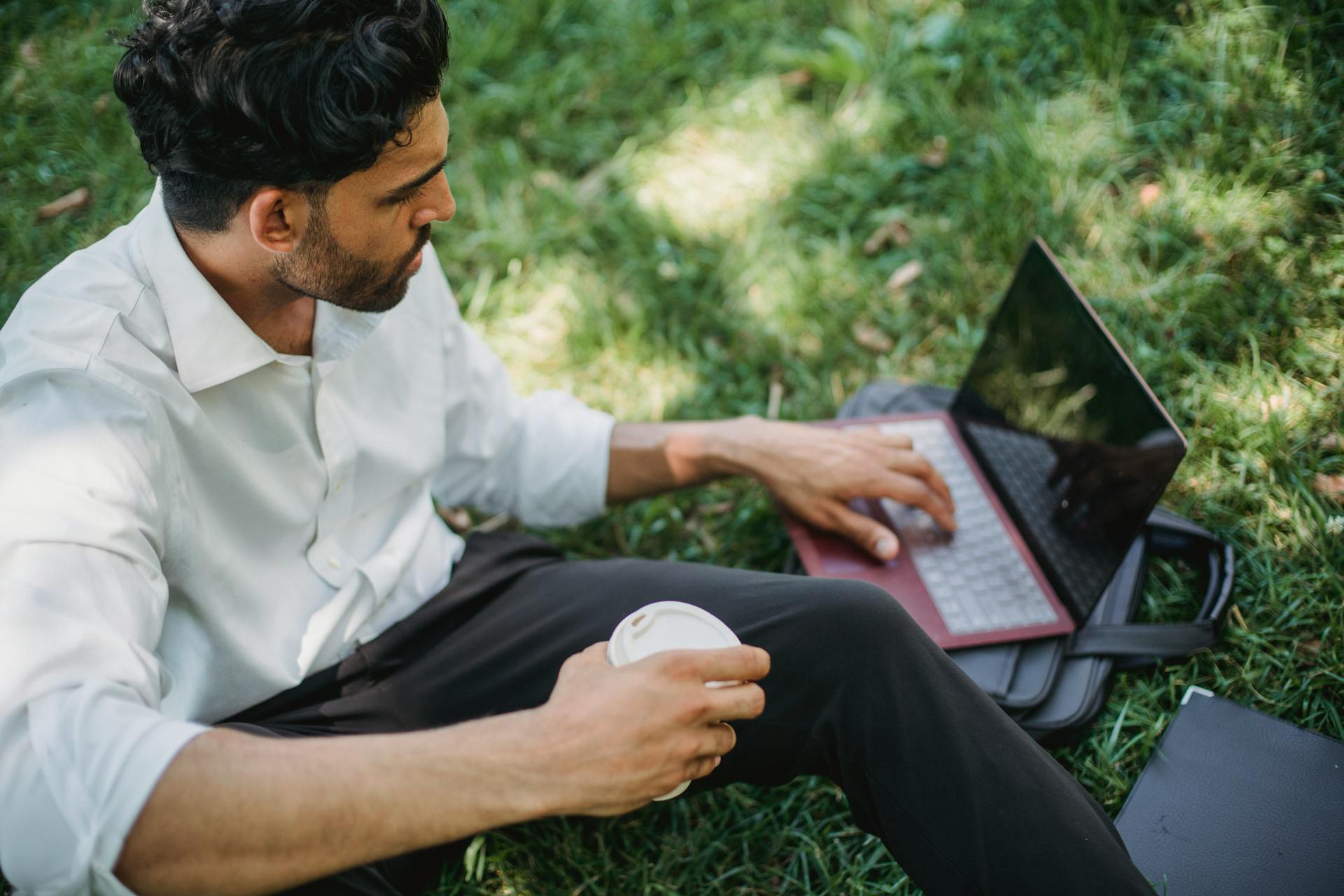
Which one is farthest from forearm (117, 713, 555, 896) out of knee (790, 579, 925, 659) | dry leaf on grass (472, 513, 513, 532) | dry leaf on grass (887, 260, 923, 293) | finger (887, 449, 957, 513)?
dry leaf on grass (887, 260, 923, 293)

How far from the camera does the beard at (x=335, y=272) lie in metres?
1.89

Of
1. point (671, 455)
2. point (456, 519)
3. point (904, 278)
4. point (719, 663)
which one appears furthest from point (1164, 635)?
point (456, 519)

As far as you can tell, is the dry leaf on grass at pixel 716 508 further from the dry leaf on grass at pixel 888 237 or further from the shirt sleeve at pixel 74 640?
the shirt sleeve at pixel 74 640

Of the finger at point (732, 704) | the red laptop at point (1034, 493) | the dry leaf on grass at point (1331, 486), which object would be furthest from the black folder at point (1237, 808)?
the finger at point (732, 704)

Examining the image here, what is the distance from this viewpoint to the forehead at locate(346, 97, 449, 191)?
1.86 m

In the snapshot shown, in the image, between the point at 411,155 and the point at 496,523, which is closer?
the point at 411,155

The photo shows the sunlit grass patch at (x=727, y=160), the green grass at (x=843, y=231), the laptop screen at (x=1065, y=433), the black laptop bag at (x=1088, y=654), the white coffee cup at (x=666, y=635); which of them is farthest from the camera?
the sunlit grass patch at (x=727, y=160)

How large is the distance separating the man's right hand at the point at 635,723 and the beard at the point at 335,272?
92cm

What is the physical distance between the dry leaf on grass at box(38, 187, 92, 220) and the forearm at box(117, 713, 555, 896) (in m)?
3.02

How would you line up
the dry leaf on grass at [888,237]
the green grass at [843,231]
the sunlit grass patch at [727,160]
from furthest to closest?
the sunlit grass patch at [727,160] → the dry leaf on grass at [888,237] → the green grass at [843,231]

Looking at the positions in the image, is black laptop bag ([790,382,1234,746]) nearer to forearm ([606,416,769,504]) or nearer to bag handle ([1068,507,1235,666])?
bag handle ([1068,507,1235,666])

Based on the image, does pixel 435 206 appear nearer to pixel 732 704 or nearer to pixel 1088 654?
pixel 732 704

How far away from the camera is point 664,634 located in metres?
1.70

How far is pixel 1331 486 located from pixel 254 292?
9.23 feet
